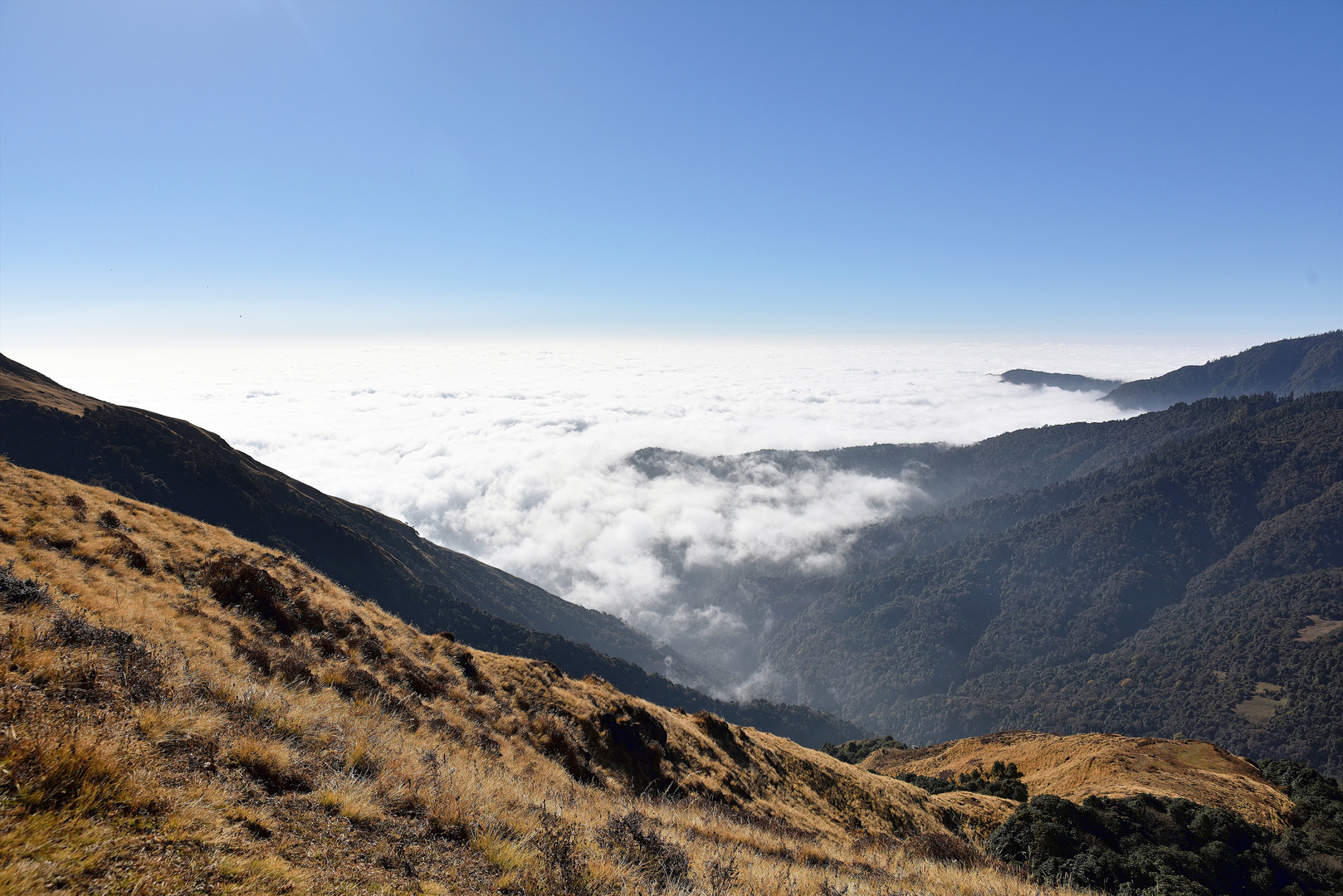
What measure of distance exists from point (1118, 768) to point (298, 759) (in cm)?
5018

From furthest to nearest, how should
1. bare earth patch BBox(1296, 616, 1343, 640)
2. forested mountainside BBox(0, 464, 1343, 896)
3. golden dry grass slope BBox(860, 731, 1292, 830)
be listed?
bare earth patch BBox(1296, 616, 1343, 640), golden dry grass slope BBox(860, 731, 1292, 830), forested mountainside BBox(0, 464, 1343, 896)

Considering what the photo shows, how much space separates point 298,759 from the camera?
7.22 meters

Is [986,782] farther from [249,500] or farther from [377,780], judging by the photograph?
[249,500]

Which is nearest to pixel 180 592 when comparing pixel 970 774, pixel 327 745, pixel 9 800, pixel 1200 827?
pixel 327 745

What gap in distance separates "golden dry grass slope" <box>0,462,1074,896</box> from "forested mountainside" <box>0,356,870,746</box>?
155 ft

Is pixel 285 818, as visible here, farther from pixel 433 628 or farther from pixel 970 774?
pixel 433 628

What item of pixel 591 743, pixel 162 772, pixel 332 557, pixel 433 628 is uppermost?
pixel 162 772

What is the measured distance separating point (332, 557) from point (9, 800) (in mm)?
100978

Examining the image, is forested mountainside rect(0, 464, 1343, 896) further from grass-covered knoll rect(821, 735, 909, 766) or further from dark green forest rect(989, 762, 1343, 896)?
grass-covered knoll rect(821, 735, 909, 766)

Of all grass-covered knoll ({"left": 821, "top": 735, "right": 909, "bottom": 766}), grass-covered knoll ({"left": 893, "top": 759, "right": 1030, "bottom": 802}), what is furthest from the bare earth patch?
grass-covered knoll ({"left": 893, "top": 759, "right": 1030, "bottom": 802})

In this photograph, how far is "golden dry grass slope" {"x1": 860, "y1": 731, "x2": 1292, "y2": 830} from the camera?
3072 cm

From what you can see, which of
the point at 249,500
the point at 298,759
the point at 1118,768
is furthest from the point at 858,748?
the point at 249,500

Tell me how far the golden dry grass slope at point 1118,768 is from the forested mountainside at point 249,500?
136 feet

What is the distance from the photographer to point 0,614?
25.5 feet
